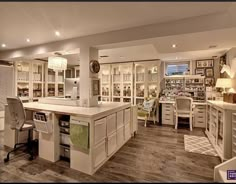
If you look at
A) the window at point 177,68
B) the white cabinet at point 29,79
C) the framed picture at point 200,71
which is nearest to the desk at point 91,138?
the white cabinet at point 29,79

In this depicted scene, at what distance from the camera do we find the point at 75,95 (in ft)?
10.6

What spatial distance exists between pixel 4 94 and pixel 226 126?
543cm

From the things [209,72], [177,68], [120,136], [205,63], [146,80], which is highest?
[205,63]

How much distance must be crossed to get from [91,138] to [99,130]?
212 millimetres

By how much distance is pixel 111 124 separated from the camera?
2.70 m

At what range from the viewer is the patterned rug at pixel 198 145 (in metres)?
2.95

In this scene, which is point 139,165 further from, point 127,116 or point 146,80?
point 146,80

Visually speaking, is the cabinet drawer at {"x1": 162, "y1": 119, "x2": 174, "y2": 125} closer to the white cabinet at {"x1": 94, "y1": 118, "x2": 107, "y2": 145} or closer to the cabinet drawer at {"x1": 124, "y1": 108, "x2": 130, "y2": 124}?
the cabinet drawer at {"x1": 124, "y1": 108, "x2": 130, "y2": 124}

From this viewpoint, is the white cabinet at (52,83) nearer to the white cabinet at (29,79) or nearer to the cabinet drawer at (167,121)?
the white cabinet at (29,79)

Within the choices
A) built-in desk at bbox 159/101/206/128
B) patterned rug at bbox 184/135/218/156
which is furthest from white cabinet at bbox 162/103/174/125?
patterned rug at bbox 184/135/218/156

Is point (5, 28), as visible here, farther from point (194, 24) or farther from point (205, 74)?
point (205, 74)

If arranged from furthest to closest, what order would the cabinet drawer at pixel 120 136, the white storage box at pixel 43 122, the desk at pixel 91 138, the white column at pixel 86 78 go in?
1. the cabinet drawer at pixel 120 136
2. the white column at pixel 86 78
3. the white storage box at pixel 43 122
4. the desk at pixel 91 138

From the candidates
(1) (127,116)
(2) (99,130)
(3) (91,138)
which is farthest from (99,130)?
(1) (127,116)

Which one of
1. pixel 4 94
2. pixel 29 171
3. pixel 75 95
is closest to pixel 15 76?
pixel 4 94
